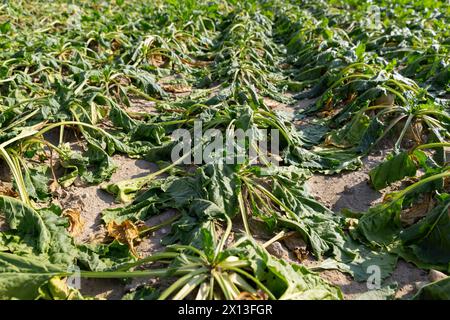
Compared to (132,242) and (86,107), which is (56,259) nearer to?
(132,242)

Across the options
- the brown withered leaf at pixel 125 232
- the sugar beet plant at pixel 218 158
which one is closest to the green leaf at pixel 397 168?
the sugar beet plant at pixel 218 158

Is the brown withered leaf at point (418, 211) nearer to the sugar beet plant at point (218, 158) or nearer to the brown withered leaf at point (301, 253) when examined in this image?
the sugar beet plant at point (218, 158)

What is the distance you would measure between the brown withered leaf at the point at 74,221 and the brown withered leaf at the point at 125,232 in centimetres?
23

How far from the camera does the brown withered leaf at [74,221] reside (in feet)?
10.9

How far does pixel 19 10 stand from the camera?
383 inches

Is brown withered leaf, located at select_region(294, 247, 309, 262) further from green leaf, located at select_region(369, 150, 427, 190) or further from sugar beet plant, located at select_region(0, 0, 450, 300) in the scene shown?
green leaf, located at select_region(369, 150, 427, 190)

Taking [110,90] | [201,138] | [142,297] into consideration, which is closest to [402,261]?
[142,297]

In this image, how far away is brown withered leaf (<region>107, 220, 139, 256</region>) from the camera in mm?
3162

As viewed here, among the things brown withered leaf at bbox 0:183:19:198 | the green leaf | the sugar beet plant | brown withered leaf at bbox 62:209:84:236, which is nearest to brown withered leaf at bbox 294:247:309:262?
the sugar beet plant

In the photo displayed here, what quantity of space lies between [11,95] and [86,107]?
107 centimetres

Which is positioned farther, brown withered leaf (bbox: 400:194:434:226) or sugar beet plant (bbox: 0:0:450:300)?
brown withered leaf (bbox: 400:194:434:226)

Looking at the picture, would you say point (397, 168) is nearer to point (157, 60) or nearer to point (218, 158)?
point (218, 158)

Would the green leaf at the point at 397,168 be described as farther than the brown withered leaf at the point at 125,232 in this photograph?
Yes

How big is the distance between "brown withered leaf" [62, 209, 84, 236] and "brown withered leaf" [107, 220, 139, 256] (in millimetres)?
233
